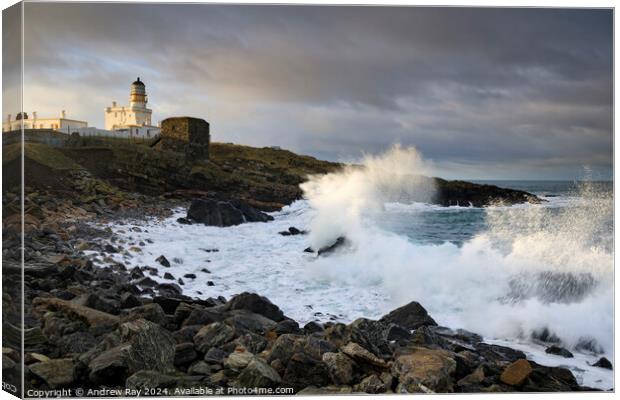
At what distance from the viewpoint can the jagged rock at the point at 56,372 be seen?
6184 millimetres

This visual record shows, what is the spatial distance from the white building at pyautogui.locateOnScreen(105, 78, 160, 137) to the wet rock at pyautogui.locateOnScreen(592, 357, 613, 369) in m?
6.00

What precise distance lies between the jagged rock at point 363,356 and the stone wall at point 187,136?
293 cm

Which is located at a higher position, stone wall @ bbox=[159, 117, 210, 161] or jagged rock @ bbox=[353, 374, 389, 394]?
stone wall @ bbox=[159, 117, 210, 161]

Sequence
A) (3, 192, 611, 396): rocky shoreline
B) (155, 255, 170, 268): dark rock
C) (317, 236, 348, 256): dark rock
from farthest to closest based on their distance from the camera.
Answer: (317, 236, 348, 256): dark rock → (155, 255, 170, 268): dark rock → (3, 192, 611, 396): rocky shoreline

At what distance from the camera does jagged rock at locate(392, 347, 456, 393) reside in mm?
6258

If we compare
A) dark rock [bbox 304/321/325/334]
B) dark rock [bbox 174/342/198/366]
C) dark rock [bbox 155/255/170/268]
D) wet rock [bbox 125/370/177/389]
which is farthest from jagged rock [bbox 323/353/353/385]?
dark rock [bbox 155/255/170/268]

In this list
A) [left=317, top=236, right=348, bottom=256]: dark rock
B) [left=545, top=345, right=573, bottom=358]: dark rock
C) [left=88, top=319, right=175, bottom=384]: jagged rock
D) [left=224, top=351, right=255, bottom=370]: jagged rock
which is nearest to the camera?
[left=88, top=319, right=175, bottom=384]: jagged rock

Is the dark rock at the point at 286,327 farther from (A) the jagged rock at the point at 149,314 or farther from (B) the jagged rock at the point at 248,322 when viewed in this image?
(A) the jagged rock at the point at 149,314

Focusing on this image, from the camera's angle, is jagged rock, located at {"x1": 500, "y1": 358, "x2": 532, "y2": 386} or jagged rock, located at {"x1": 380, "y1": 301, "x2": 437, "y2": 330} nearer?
jagged rock, located at {"x1": 500, "y1": 358, "x2": 532, "y2": 386}

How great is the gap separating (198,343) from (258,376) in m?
0.77

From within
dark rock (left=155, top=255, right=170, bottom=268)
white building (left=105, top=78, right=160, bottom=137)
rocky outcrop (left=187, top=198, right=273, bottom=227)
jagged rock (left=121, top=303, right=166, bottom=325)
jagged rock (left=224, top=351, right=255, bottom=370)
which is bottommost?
jagged rock (left=224, top=351, right=255, bottom=370)

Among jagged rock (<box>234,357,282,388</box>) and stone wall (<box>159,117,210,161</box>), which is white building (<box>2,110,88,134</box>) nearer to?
stone wall (<box>159,117,210,161</box>)

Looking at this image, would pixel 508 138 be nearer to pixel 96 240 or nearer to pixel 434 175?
pixel 434 175

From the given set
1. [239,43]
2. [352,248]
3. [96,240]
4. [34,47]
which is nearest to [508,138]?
[352,248]
